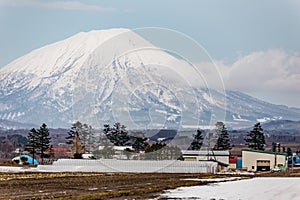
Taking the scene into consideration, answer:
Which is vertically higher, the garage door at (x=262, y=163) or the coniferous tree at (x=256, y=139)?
the coniferous tree at (x=256, y=139)

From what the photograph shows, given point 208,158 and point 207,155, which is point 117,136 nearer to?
point 208,158

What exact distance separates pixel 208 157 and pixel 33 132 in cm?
2909

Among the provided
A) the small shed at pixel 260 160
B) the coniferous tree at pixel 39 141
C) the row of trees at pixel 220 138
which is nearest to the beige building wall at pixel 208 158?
the small shed at pixel 260 160

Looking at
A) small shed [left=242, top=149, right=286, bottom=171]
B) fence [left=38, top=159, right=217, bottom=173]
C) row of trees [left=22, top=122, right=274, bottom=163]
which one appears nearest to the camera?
fence [left=38, top=159, right=217, bottom=173]

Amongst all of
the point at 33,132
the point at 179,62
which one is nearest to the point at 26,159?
the point at 33,132

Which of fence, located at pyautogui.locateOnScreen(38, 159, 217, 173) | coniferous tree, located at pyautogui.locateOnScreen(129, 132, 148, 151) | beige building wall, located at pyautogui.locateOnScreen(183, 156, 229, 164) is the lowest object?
fence, located at pyautogui.locateOnScreen(38, 159, 217, 173)

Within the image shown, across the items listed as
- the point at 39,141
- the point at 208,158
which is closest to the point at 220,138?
the point at 208,158

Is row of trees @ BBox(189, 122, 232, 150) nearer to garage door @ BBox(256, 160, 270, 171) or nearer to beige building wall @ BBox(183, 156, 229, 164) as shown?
beige building wall @ BBox(183, 156, 229, 164)

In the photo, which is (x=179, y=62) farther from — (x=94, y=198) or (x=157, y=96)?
(x=94, y=198)

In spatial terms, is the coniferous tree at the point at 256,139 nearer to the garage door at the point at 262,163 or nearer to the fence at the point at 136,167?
the garage door at the point at 262,163

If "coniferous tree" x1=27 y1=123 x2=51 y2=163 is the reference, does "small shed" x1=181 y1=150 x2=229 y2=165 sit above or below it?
below

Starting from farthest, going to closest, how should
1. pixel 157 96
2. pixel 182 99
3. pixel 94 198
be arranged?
pixel 157 96
pixel 182 99
pixel 94 198

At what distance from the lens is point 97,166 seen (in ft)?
225

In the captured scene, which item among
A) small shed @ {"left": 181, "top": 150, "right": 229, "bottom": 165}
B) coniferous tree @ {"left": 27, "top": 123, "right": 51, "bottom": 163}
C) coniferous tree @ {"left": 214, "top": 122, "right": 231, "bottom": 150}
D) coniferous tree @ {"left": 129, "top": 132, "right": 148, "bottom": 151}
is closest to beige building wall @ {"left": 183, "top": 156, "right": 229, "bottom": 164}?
small shed @ {"left": 181, "top": 150, "right": 229, "bottom": 165}
